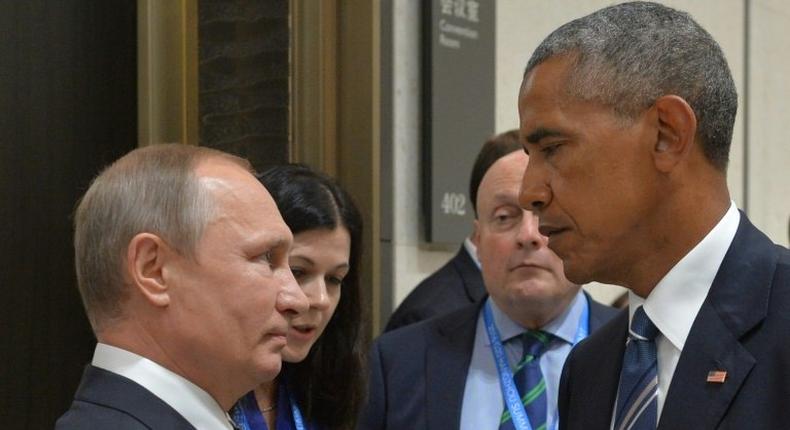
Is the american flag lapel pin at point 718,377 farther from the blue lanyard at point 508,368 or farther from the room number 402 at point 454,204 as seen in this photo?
the room number 402 at point 454,204

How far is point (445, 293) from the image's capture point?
14.8 ft

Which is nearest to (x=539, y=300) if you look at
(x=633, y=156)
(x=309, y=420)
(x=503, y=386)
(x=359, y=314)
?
(x=503, y=386)

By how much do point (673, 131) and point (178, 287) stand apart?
38.0 inches

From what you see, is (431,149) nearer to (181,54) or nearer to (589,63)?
(181,54)

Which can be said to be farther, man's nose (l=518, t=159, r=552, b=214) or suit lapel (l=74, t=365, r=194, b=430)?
man's nose (l=518, t=159, r=552, b=214)

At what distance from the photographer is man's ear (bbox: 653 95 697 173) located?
2455 mm

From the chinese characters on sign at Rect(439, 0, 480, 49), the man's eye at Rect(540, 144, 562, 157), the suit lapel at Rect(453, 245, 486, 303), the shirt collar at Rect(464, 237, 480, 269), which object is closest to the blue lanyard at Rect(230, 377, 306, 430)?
the man's eye at Rect(540, 144, 562, 157)

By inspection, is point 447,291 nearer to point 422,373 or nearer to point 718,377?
point 422,373

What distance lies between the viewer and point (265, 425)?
3203mm

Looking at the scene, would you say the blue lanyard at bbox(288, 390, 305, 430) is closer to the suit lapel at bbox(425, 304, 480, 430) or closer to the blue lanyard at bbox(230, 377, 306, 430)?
the blue lanyard at bbox(230, 377, 306, 430)

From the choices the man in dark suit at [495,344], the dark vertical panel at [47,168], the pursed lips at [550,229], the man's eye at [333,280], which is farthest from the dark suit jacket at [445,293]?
the pursed lips at [550,229]

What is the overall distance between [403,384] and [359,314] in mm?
248

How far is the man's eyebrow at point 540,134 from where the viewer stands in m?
2.53

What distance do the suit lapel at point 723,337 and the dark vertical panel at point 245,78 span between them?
2458 mm
